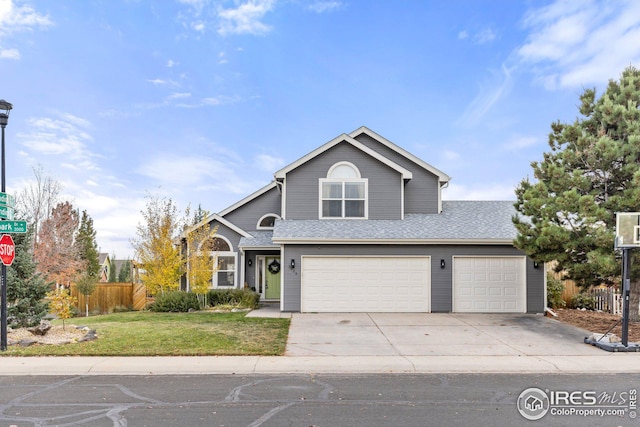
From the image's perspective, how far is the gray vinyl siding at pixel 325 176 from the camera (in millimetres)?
18422

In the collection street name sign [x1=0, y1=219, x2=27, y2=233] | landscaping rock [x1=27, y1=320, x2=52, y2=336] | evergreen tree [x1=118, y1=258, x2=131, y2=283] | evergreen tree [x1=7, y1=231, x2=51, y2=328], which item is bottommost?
evergreen tree [x1=118, y1=258, x2=131, y2=283]

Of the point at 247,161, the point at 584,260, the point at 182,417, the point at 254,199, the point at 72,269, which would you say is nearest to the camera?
the point at 182,417

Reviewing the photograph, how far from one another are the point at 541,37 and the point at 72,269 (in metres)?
31.7

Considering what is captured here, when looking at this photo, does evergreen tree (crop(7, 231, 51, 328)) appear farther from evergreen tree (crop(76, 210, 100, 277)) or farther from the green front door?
evergreen tree (crop(76, 210, 100, 277))

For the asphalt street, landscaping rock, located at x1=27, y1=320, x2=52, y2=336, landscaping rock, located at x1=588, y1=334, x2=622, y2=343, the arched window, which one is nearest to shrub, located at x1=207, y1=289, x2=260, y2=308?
the arched window

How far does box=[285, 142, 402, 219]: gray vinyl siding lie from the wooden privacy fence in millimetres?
10186

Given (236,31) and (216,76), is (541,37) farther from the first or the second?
(216,76)

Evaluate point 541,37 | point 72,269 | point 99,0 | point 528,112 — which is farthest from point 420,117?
point 72,269

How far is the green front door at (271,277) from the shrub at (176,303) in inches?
158

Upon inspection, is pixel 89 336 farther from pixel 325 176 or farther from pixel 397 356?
pixel 325 176

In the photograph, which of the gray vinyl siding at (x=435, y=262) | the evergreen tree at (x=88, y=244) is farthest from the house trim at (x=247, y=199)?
the evergreen tree at (x=88, y=244)

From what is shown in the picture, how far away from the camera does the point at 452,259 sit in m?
16.9

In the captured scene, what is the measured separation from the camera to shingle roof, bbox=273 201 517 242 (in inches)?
657

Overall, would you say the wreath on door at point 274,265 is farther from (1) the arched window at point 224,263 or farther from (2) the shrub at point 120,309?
(2) the shrub at point 120,309
